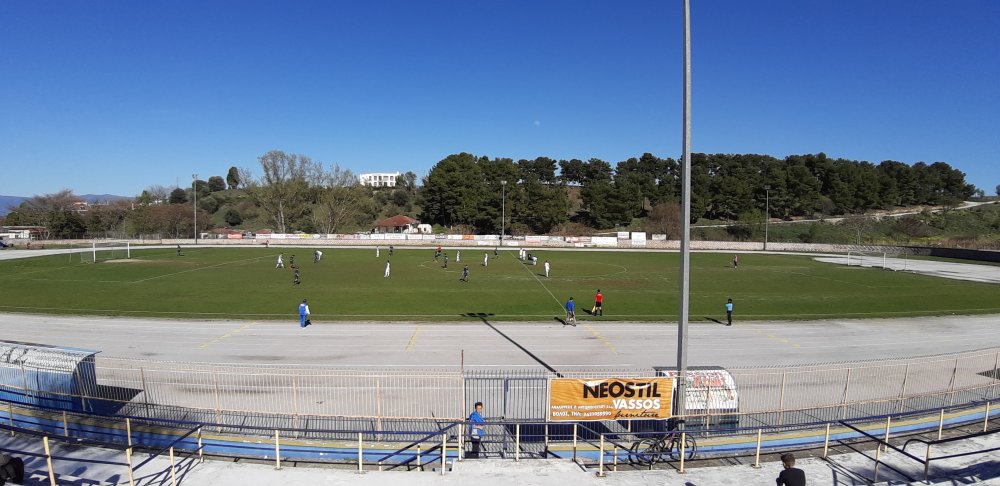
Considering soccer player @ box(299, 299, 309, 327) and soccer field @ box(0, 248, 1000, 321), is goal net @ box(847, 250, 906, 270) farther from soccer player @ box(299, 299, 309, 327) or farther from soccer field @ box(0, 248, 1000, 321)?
soccer player @ box(299, 299, 309, 327)

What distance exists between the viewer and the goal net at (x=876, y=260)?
177ft

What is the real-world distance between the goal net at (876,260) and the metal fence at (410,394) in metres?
44.8

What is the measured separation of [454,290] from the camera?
113 feet

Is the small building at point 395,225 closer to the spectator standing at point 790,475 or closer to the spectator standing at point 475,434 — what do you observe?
the spectator standing at point 475,434

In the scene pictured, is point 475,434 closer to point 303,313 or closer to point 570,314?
point 570,314

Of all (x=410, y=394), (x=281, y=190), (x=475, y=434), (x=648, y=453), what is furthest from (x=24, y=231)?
(x=648, y=453)

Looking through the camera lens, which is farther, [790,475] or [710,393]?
[710,393]

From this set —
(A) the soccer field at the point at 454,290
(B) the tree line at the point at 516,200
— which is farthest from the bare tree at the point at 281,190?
(A) the soccer field at the point at 454,290

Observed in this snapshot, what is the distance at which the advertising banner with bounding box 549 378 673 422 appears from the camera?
1141 centimetres

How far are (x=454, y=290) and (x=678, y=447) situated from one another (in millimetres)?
24578

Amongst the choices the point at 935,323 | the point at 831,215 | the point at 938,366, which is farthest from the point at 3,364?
the point at 831,215

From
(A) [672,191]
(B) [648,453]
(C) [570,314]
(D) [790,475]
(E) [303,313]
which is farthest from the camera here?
(A) [672,191]

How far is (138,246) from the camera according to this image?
72.2 m

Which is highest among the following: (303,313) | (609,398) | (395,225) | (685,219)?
(685,219)
